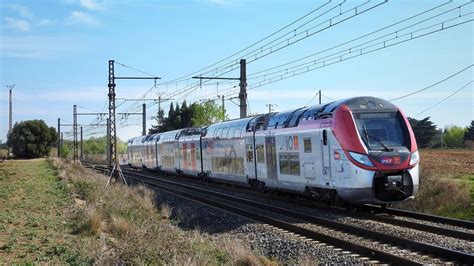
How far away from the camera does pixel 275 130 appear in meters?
21.5

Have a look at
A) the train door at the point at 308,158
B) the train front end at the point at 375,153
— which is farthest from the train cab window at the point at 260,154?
the train front end at the point at 375,153

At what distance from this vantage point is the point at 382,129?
16.8 meters

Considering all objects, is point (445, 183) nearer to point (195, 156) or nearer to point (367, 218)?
point (367, 218)

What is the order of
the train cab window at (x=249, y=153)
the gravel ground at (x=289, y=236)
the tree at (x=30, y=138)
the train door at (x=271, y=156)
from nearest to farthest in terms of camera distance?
the gravel ground at (x=289, y=236), the train door at (x=271, y=156), the train cab window at (x=249, y=153), the tree at (x=30, y=138)

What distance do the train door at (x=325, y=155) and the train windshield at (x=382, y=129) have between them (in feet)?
3.97

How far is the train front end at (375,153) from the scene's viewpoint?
1595cm

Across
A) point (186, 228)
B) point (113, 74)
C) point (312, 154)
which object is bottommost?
point (186, 228)

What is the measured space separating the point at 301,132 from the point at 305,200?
336 cm

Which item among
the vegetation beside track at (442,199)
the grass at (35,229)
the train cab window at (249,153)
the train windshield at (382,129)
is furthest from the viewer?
Result: the train cab window at (249,153)

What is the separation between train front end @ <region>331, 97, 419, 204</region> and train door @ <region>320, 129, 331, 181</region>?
57 cm

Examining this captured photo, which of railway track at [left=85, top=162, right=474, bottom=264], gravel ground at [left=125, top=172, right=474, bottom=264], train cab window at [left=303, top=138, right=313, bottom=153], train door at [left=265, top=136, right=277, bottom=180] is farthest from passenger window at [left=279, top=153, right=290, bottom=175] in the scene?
train cab window at [left=303, top=138, right=313, bottom=153]

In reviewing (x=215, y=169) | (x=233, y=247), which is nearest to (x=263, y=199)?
(x=215, y=169)

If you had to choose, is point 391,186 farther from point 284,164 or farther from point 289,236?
point 284,164

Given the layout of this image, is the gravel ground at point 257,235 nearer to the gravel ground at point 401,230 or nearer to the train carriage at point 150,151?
the gravel ground at point 401,230
